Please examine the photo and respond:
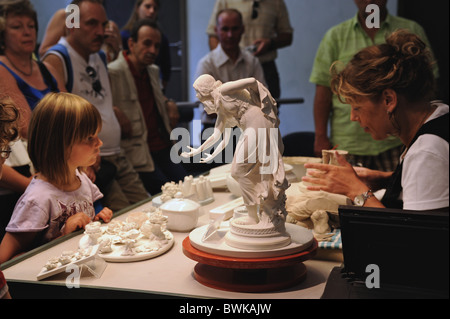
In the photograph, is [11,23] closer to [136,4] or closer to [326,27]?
[136,4]

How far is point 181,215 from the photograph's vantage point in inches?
67.6

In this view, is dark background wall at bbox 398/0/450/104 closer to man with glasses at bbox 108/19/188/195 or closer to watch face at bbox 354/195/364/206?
man with glasses at bbox 108/19/188/195

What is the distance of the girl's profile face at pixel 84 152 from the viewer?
1.78 meters

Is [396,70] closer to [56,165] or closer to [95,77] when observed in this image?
[56,165]

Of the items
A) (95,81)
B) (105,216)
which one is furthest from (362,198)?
(95,81)

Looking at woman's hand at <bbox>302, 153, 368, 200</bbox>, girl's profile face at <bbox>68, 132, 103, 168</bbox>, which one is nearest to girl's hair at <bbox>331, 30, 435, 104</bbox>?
woman's hand at <bbox>302, 153, 368, 200</bbox>

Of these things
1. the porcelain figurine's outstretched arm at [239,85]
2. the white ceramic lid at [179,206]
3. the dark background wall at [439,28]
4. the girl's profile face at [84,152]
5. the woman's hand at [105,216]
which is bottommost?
the woman's hand at [105,216]

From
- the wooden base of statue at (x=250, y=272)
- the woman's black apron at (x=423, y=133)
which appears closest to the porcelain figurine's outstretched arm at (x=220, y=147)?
the wooden base of statue at (x=250, y=272)

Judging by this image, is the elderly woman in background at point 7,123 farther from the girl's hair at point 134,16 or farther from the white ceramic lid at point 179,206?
the girl's hair at point 134,16

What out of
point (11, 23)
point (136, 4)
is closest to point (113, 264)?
point (11, 23)

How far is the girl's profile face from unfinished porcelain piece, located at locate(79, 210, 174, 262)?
0.93 feet

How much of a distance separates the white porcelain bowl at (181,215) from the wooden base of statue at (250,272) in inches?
14.6

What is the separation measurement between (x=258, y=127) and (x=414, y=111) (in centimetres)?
52

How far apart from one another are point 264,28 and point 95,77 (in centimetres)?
172
